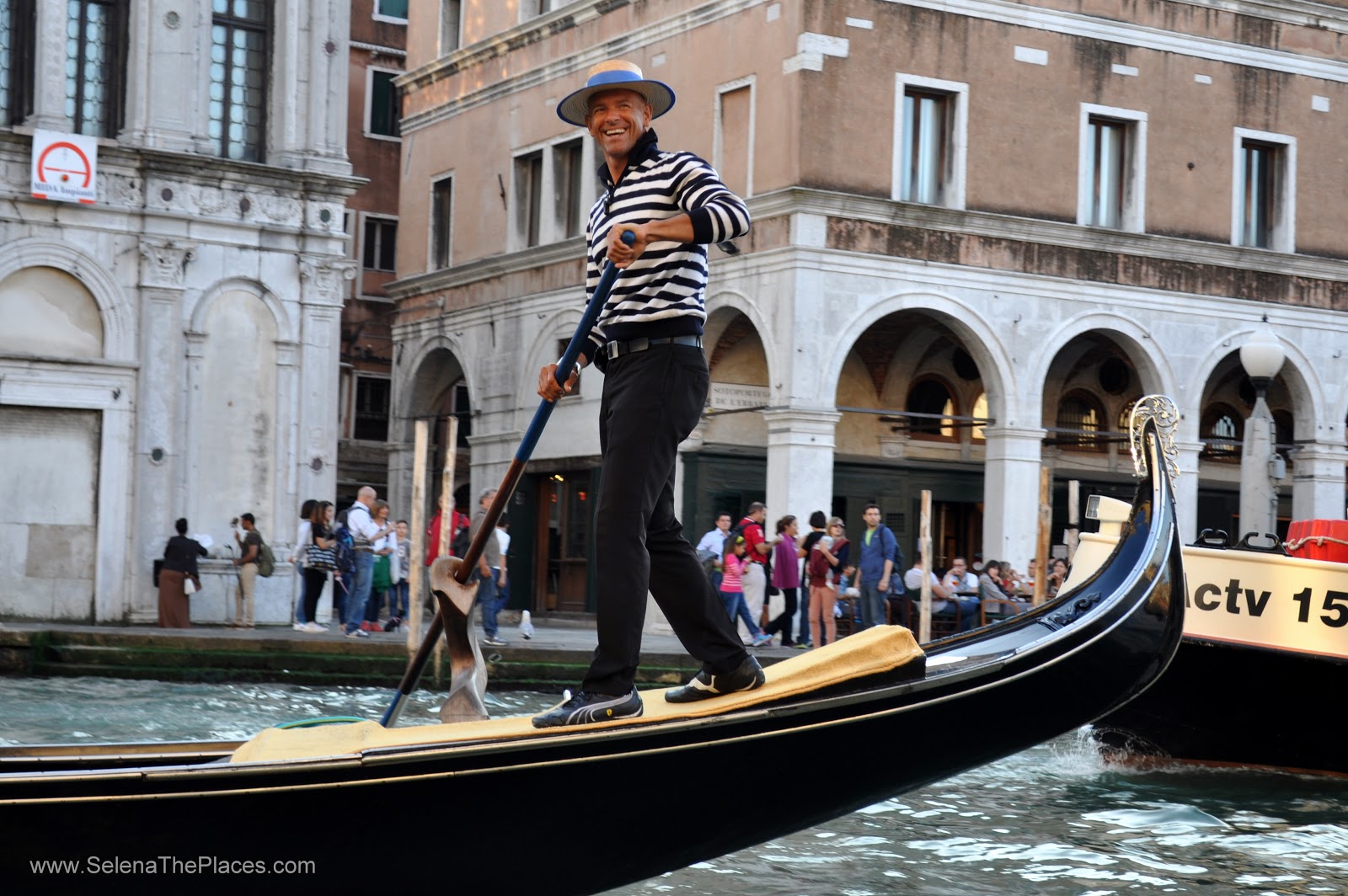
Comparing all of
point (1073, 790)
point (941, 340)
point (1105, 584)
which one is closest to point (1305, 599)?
point (1073, 790)

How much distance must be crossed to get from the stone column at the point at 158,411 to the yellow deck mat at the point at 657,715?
11.9m

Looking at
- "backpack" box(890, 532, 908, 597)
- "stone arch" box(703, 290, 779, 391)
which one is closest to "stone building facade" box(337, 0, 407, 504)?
"stone arch" box(703, 290, 779, 391)

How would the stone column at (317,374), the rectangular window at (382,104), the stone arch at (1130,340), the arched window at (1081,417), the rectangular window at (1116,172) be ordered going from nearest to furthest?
the stone column at (317,374), the stone arch at (1130,340), the rectangular window at (1116,172), the arched window at (1081,417), the rectangular window at (382,104)

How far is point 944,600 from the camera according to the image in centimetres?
1597

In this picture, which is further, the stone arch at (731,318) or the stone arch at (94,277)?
the stone arch at (731,318)

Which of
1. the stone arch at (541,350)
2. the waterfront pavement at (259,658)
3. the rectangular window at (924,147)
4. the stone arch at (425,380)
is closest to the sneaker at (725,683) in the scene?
the waterfront pavement at (259,658)

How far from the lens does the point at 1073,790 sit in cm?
838

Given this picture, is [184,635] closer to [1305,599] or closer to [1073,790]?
[1073,790]

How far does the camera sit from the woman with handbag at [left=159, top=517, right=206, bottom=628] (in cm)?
1453

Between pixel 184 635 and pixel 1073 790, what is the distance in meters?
6.09

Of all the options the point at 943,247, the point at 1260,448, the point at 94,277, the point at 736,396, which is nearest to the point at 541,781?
A: the point at 1260,448

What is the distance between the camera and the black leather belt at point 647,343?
13.2 feet

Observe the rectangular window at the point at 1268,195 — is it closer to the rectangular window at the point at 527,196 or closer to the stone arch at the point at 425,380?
the rectangular window at the point at 527,196

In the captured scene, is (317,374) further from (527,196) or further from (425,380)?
(425,380)
